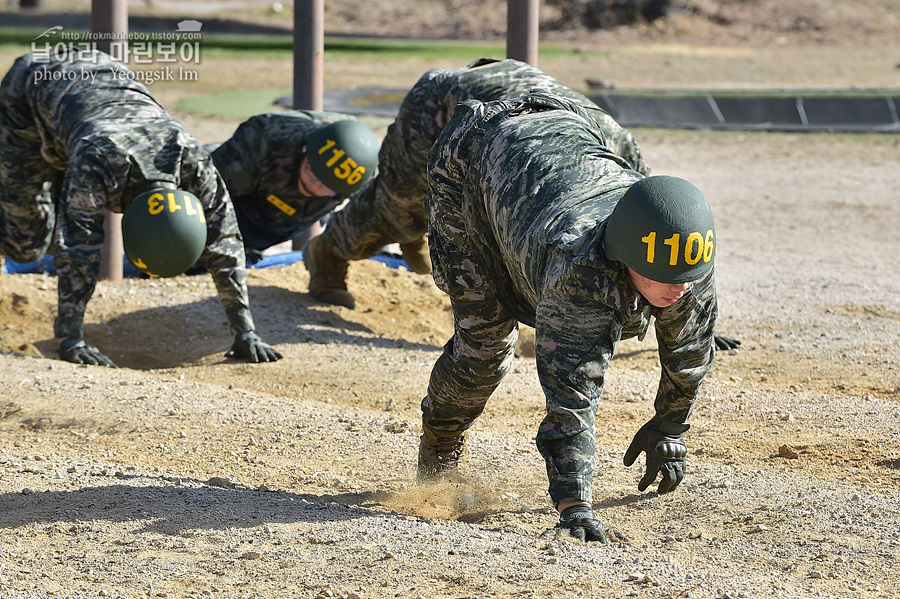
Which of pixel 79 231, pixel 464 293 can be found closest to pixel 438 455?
pixel 464 293

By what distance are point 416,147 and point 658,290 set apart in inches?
125

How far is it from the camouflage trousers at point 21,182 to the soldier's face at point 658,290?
4671 mm

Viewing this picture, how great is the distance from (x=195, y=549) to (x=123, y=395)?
1.94 meters

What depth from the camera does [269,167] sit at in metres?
7.08

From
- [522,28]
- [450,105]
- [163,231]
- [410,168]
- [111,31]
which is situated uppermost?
[522,28]

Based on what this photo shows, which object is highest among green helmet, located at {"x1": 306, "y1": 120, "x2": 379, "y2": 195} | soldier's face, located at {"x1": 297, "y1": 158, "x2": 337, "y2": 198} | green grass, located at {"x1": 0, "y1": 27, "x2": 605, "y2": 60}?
green helmet, located at {"x1": 306, "y1": 120, "x2": 379, "y2": 195}

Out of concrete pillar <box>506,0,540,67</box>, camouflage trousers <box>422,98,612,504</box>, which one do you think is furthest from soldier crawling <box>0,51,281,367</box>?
concrete pillar <box>506,0,540,67</box>

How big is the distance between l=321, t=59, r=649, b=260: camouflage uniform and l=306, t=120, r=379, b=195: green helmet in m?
0.12

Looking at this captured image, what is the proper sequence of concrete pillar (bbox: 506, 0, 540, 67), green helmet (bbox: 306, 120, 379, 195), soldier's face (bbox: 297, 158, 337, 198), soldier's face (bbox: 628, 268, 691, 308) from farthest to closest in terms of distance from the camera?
concrete pillar (bbox: 506, 0, 540, 67), soldier's face (bbox: 297, 158, 337, 198), green helmet (bbox: 306, 120, 379, 195), soldier's face (bbox: 628, 268, 691, 308)

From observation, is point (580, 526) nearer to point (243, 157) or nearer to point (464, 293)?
point (464, 293)

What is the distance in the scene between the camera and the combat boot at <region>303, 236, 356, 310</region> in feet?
24.1

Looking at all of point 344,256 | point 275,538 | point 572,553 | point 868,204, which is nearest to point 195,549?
point 275,538

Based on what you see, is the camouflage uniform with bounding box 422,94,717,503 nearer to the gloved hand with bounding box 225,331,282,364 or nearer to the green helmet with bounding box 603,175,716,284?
the green helmet with bounding box 603,175,716,284

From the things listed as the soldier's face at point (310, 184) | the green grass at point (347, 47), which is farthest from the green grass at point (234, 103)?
the soldier's face at point (310, 184)
